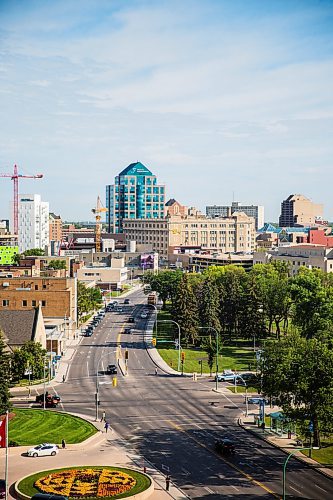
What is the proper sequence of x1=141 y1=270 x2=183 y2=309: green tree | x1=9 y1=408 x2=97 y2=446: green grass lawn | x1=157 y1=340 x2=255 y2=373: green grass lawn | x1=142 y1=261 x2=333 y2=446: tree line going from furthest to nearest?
x1=141 y1=270 x2=183 y2=309: green tree < x1=157 y1=340 x2=255 y2=373: green grass lawn < x1=142 y1=261 x2=333 y2=446: tree line < x1=9 y1=408 x2=97 y2=446: green grass lawn

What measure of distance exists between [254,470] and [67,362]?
47676 mm

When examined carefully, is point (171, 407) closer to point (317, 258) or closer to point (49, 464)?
point (49, 464)

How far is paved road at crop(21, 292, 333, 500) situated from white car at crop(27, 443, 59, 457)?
6051mm

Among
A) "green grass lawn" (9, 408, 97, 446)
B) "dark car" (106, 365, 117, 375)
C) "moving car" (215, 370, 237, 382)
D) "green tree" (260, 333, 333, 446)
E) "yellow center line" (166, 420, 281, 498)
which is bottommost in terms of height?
"yellow center line" (166, 420, 281, 498)

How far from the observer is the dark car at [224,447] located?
59312 millimetres

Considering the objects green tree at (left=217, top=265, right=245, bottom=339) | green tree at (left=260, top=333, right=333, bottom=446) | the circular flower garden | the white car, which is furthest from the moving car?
the circular flower garden

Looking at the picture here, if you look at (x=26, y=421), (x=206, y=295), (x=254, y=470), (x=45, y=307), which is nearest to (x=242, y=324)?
(x=206, y=295)

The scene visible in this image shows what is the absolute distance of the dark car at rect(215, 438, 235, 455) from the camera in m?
59.3

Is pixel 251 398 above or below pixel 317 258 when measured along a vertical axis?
below

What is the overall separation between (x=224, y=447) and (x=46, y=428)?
628 inches

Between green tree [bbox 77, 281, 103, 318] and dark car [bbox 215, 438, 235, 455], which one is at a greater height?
green tree [bbox 77, 281, 103, 318]

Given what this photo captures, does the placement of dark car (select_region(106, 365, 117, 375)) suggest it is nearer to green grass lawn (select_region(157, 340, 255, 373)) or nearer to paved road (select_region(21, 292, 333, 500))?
paved road (select_region(21, 292, 333, 500))

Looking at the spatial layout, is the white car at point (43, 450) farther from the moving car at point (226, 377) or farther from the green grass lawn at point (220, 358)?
the green grass lawn at point (220, 358)

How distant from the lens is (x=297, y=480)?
5378 cm
